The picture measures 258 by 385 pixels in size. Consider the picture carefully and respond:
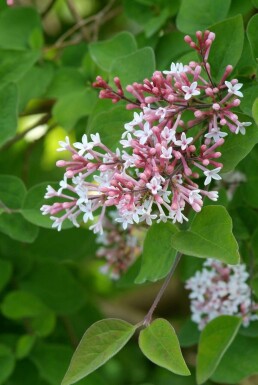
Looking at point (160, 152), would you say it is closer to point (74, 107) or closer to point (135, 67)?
point (135, 67)

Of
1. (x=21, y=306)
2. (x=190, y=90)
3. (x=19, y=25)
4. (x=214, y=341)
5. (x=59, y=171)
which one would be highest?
(x=190, y=90)

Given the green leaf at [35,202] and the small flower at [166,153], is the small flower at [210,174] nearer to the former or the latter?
the small flower at [166,153]

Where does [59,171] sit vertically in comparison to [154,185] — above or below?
below

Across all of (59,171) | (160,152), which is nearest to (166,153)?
(160,152)

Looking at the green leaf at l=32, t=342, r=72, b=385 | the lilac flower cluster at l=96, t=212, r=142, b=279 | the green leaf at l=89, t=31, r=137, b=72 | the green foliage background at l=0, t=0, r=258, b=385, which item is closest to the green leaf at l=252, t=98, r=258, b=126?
the green foliage background at l=0, t=0, r=258, b=385

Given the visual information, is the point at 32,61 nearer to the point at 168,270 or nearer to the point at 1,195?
the point at 1,195

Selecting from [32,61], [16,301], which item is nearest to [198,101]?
[32,61]
